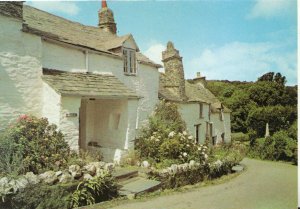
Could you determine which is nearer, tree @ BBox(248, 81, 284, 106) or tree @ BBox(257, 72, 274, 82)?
tree @ BBox(248, 81, 284, 106)

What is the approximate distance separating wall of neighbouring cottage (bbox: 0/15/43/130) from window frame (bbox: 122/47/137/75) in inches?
202

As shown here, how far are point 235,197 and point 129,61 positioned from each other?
8.78m

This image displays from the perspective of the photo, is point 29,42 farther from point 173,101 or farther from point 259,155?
point 259,155

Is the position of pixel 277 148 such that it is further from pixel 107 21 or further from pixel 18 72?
pixel 18 72

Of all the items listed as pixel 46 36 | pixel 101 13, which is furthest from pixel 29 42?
pixel 101 13

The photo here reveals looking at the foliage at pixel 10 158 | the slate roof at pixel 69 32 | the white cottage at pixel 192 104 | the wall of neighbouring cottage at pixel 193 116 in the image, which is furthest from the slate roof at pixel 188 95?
the foliage at pixel 10 158

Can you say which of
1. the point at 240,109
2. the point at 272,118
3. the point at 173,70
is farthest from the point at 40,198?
the point at 240,109

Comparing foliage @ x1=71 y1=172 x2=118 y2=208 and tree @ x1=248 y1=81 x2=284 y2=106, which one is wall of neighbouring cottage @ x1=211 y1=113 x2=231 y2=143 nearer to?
tree @ x1=248 y1=81 x2=284 y2=106

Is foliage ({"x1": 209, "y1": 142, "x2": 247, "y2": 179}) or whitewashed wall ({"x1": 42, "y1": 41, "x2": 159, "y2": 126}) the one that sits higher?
whitewashed wall ({"x1": 42, "y1": 41, "x2": 159, "y2": 126})

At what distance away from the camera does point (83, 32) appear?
16531 mm

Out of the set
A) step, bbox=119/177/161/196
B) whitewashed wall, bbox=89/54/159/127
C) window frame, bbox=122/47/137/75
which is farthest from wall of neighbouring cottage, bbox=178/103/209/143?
step, bbox=119/177/161/196

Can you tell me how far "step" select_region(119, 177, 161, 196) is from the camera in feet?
31.7

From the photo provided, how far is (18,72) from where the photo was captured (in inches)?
412

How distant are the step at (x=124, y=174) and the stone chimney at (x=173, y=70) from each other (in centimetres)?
1033
